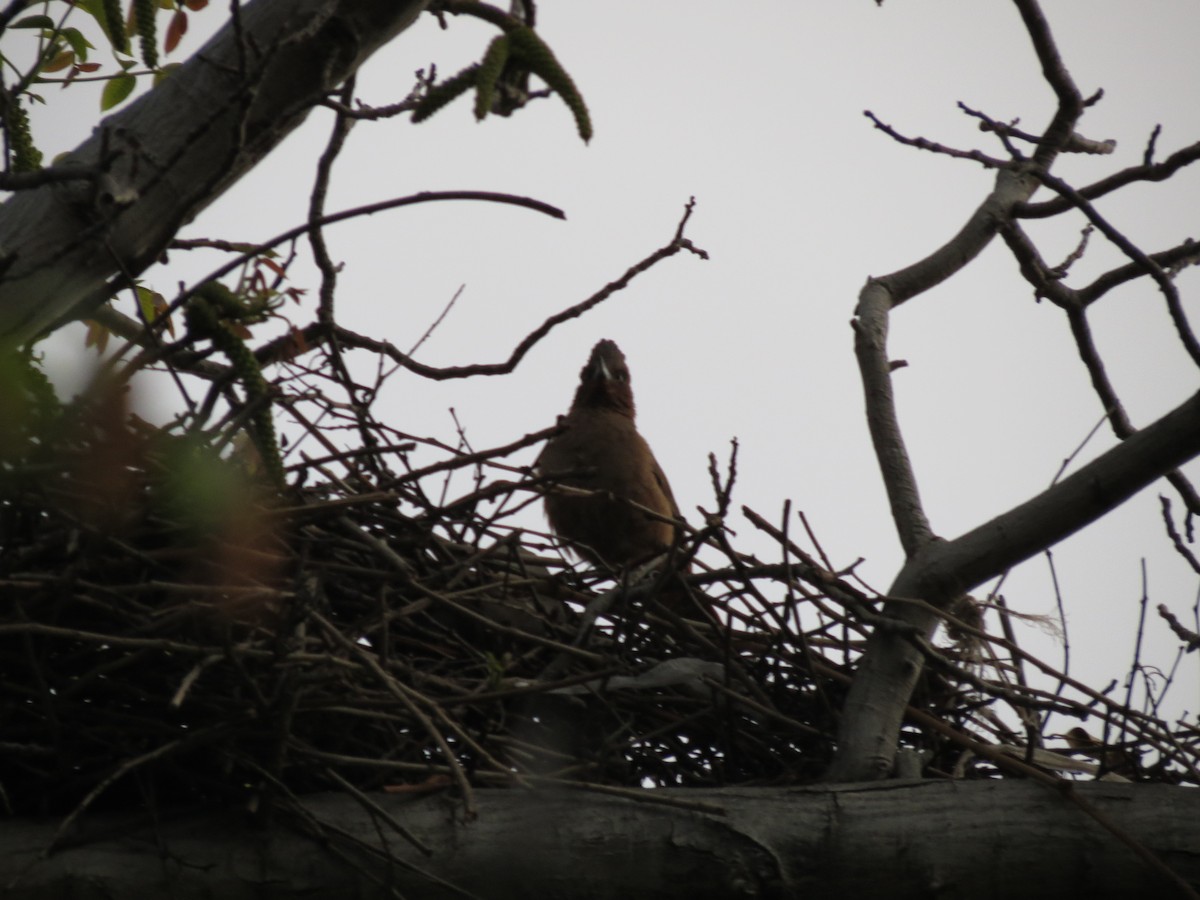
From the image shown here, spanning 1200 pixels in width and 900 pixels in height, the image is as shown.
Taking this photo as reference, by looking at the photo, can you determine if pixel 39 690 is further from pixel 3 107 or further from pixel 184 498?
pixel 3 107

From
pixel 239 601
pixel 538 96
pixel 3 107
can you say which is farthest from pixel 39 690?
pixel 538 96

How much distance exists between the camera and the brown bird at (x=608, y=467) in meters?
4.81

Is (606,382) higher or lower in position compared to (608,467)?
higher

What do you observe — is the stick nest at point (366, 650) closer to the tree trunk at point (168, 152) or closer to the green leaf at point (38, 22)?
the tree trunk at point (168, 152)

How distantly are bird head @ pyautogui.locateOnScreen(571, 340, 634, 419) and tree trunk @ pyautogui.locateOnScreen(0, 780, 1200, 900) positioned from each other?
10.1ft

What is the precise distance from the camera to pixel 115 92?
4.07m

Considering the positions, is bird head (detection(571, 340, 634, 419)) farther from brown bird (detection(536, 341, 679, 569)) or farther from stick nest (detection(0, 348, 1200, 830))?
stick nest (detection(0, 348, 1200, 830))

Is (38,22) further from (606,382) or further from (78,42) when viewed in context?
(606,382)

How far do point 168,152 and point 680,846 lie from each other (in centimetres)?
158

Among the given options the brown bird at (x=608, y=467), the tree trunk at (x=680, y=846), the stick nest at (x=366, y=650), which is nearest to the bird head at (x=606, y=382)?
the brown bird at (x=608, y=467)

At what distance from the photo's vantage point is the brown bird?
4812mm

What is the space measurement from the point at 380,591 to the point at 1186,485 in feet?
6.77

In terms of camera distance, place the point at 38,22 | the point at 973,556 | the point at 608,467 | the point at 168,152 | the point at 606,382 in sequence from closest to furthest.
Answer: the point at 168,152
the point at 973,556
the point at 38,22
the point at 608,467
the point at 606,382

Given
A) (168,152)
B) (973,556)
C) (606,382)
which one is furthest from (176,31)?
(973,556)
